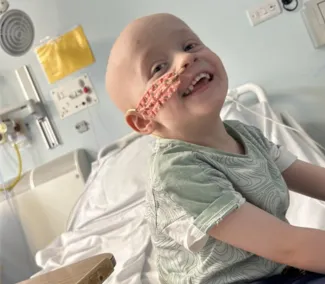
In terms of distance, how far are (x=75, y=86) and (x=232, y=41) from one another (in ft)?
2.60

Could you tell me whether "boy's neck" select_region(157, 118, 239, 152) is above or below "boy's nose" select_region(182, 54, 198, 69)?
below

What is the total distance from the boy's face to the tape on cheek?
0.01 meters

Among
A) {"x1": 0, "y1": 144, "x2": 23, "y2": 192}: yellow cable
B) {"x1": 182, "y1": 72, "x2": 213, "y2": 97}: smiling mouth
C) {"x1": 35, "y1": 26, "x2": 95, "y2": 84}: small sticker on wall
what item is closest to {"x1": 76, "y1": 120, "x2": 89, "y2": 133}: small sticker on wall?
{"x1": 35, "y1": 26, "x2": 95, "y2": 84}: small sticker on wall

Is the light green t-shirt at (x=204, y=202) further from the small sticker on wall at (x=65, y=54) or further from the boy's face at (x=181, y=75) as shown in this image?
the small sticker on wall at (x=65, y=54)

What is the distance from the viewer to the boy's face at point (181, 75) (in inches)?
31.0

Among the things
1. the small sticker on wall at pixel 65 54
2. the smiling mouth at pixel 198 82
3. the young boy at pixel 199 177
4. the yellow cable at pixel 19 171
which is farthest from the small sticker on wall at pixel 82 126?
the smiling mouth at pixel 198 82

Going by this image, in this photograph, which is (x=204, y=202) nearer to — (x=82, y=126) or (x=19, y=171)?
(x=82, y=126)

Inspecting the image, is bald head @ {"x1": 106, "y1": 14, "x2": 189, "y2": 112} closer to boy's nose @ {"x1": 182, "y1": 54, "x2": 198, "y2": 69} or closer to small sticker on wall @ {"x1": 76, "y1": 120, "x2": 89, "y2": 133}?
boy's nose @ {"x1": 182, "y1": 54, "x2": 198, "y2": 69}

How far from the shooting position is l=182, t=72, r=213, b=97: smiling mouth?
792 mm

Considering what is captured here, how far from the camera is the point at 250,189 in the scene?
0.80 meters

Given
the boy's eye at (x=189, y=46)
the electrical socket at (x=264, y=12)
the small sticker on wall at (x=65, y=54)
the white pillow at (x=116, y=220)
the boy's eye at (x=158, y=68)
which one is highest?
the small sticker on wall at (x=65, y=54)

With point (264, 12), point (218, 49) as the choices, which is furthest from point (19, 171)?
point (264, 12)

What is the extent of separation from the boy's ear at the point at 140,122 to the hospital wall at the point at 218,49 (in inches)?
46.3

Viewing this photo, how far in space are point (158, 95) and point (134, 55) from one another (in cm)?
10
